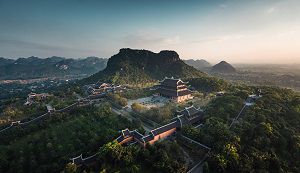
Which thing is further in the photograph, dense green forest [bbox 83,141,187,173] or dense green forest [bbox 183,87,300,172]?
dense green forest [bbox 183,87,300,172]

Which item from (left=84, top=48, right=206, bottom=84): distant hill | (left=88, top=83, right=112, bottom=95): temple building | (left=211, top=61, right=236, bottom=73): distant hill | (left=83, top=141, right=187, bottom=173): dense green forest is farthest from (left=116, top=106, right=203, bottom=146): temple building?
(left=211, top=61, right=236, bottom=73): distant hill

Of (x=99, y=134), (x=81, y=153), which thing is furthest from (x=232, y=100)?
(x=81, y=153)

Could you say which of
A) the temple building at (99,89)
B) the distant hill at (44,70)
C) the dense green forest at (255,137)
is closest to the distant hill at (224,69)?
the distant hill at (44,70)

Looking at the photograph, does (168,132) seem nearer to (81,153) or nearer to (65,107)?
(81,153)

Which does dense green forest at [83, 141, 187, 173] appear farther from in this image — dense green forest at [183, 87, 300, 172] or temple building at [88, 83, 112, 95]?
temple building at [88, 83, 112, 95]

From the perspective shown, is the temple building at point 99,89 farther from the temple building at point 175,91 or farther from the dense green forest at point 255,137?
the dense green forest at point 255,137
